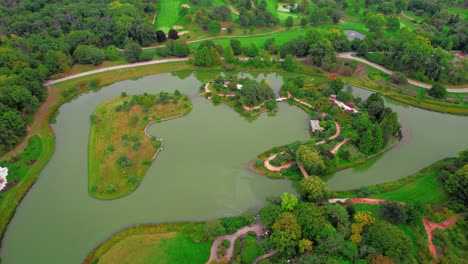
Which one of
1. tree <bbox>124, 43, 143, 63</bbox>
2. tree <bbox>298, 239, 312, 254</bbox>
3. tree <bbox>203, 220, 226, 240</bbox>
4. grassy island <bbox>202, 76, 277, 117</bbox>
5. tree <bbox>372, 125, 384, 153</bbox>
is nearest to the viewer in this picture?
tree <bbox>298, 239, 312, 254</bbox>

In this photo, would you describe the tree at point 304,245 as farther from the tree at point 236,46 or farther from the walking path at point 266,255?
the tree at point 236,46

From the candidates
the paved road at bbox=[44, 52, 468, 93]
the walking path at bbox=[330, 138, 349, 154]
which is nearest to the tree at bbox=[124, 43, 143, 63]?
the paved road at bbox=[44, 52, 468, 93]

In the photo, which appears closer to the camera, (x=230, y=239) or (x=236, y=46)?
(x=230, y=239)

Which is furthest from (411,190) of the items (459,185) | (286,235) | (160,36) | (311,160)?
(160,36)

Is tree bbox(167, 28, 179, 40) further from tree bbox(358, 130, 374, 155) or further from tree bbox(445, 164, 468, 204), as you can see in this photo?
tree bbox(445, 164, 468, 204)

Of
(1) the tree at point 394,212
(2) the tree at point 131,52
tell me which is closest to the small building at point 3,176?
(2) the tree at point 131,52

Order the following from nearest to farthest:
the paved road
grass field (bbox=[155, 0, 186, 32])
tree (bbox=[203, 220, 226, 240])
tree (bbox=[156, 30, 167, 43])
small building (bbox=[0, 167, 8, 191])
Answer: tree (bbox=[203, 220, 226, 240]), small building (bbox=[0, 167, 8, 191]), the paved road, tree (bbox=[156, 30, 167, 43]), grass field (bbox=[155, 0, 186, 32])

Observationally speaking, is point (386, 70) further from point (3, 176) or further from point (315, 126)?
point (3, 176)
